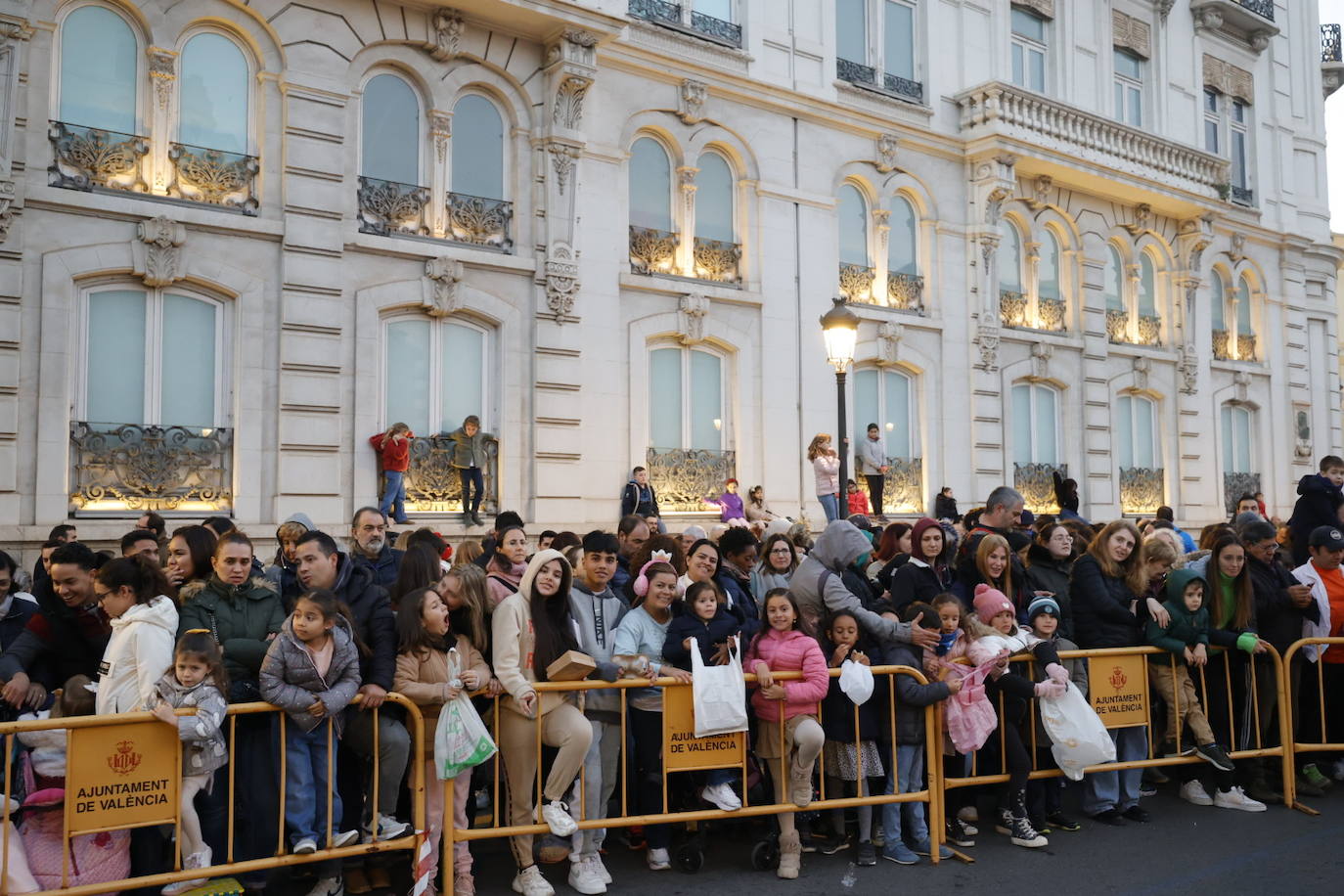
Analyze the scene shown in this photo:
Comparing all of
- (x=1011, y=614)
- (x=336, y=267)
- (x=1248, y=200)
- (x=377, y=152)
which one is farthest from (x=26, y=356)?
(x=1248, y=200)

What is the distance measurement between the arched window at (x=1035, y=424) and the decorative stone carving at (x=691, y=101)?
889 centimetres

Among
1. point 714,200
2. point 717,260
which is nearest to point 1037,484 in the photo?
point 717,260

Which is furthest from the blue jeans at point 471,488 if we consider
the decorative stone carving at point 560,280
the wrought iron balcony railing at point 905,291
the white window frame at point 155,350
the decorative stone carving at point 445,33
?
the wrought iron balcony railing at point 905,291

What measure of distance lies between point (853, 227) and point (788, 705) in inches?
561

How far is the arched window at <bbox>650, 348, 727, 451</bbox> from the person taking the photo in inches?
681

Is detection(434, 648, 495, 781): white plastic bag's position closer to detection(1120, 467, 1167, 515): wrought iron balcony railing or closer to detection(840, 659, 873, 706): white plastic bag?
detection(840, 659, 873, 706): white plastic bag

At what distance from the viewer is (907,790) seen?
7.25 meters

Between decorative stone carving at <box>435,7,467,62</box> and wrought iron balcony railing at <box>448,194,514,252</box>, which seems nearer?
decorative stone carving at <box>435,7,467,62</box>

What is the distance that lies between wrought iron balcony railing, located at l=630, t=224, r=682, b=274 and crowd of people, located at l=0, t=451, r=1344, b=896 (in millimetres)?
8636

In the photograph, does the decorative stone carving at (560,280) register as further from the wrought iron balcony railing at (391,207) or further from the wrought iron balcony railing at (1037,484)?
the wrought iron balcony railing at (1037,484)

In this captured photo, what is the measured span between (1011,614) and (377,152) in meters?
10.9

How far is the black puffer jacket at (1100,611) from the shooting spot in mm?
8234

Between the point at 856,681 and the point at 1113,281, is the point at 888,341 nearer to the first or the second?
the point at 1113,281

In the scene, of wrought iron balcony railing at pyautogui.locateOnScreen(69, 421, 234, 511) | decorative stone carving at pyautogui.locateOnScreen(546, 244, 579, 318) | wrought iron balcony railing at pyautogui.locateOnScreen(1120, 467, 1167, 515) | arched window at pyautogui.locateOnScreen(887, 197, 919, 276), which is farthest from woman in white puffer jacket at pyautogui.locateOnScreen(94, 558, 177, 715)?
wrought iron balcony railing at pyautogui.locateOnScreen(1120, 467, 1167, 515)
